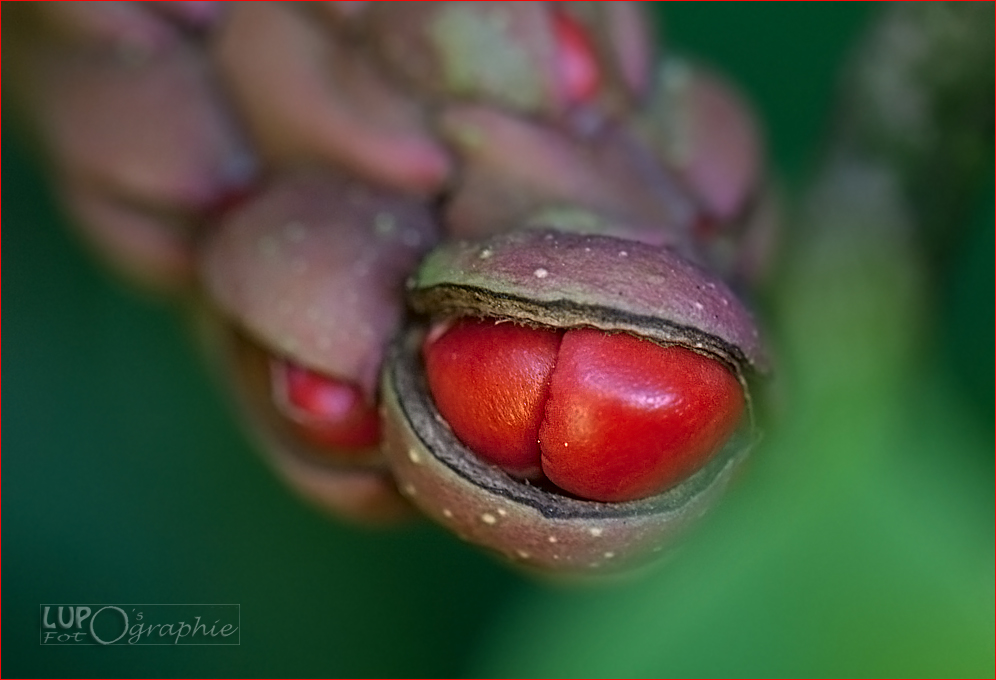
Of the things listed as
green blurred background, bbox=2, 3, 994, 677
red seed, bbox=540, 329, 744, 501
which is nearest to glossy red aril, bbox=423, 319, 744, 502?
red seed, bbox=540, 329, 744, 501

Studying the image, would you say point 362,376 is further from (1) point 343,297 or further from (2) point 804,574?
(2) point 804,574

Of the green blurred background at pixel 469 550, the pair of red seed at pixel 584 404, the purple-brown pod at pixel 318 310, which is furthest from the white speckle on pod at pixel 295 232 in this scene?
the green blurred background at pixel 469 550

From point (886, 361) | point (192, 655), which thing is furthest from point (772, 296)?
point (192, 655)

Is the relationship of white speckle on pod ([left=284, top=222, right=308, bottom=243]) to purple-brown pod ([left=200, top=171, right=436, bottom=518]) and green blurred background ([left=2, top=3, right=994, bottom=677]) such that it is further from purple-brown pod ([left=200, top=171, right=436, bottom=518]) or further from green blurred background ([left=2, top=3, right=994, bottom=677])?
green blurred background ([left=2, top=3, right=994, bottom=677])

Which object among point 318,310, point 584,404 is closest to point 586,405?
point 584,404

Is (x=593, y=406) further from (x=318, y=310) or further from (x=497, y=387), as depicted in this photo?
(x=318, y=310)

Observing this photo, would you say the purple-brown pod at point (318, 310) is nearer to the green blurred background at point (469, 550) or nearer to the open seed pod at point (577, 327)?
the open seed pod at point (577, 327)
